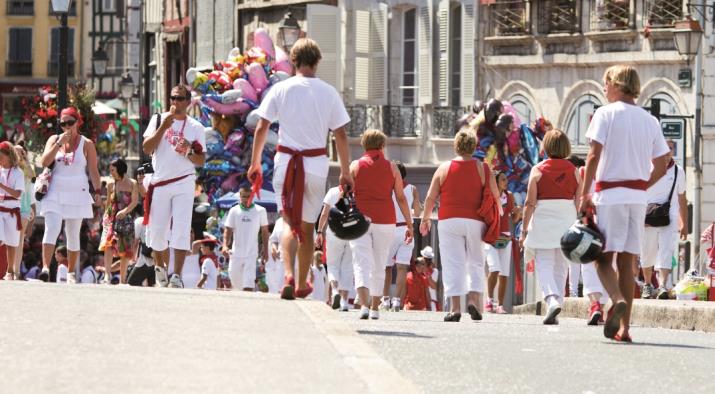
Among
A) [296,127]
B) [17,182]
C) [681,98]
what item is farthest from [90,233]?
[296,127]

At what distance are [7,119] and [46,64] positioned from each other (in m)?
7.44

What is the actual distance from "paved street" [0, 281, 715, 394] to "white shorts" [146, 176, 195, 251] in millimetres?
3448

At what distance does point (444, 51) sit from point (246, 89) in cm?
691

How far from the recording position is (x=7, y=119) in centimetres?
11281

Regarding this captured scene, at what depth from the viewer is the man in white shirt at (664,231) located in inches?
961

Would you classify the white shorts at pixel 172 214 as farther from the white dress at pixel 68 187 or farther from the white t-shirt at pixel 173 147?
the white dress at pixel 68 187

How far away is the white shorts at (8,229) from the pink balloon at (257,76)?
1795cm

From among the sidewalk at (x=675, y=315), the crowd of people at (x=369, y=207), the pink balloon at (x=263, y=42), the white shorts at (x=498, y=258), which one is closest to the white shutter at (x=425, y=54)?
the pink balloon at (x=263, y=42)

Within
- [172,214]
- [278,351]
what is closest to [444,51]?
[172,214]

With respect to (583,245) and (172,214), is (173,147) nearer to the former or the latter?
(172,214)

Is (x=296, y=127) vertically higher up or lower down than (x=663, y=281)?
higher up

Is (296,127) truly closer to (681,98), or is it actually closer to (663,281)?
(663,281)

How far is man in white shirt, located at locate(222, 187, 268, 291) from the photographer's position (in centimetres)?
2941

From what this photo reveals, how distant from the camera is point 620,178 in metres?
16.5
